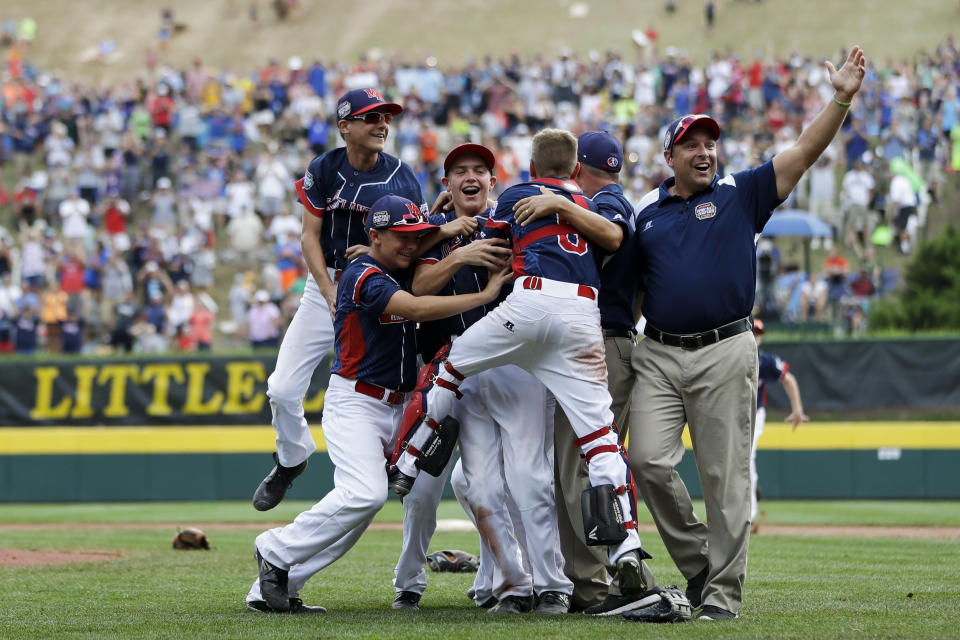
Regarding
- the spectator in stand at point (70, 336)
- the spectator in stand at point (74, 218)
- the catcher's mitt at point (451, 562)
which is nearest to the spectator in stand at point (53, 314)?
the spectator in stand at point (70, 336)

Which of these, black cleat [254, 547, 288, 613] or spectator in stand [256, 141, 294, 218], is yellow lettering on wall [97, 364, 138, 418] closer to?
spectator in stand [256, 141, 294, 218]

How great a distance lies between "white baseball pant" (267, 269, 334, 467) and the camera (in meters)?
8.24

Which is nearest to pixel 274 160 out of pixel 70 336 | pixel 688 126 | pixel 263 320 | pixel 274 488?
pixel 263 320

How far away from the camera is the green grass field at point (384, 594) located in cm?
602

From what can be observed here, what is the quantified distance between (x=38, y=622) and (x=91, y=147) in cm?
2503

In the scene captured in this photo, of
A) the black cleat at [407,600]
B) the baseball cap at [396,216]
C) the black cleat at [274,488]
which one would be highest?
the baseball cap at [396,216]

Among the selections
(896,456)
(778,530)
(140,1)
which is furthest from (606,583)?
(140,1)

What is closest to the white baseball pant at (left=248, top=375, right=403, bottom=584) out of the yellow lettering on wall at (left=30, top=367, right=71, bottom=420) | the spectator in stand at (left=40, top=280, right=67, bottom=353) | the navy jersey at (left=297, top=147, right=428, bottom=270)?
the navy jersey at (left=297, top=147, right=428, bottom=270)

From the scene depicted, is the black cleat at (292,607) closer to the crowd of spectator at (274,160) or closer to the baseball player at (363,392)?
the baseball player at (363,392)

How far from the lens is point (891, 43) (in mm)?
42156

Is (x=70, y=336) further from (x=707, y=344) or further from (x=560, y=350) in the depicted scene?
(x=707, y=344)

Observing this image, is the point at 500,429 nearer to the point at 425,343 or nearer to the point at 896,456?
the point at 425,343

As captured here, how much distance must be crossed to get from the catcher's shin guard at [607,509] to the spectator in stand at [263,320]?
15.1 meters

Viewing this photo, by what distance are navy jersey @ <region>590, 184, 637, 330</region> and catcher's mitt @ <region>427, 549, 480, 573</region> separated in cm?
320
